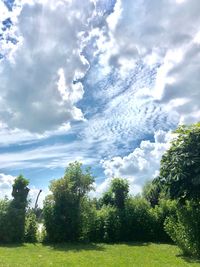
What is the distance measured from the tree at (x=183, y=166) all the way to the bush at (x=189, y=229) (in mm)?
468

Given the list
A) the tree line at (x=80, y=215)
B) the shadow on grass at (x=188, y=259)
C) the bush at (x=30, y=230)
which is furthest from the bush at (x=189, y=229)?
the bush at (x=30, y=230)

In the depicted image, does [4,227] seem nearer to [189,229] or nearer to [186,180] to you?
[189,229]

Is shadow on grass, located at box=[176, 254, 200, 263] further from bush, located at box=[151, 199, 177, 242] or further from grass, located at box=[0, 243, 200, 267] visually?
bush, located at box=[151, 199, 177, 242]

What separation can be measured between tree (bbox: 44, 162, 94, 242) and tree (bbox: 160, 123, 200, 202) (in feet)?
34.0

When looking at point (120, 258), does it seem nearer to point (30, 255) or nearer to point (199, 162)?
point (30, 255)

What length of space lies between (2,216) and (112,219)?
810 centimetres

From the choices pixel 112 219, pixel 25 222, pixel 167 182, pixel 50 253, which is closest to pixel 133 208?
pixel 112 219

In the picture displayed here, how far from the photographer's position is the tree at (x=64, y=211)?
25297 millimetres

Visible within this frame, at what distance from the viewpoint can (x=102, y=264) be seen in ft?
50.2

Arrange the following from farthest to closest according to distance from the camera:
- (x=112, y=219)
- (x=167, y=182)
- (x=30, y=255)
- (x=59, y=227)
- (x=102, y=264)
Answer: (x=112, y=219), (x=59, y=227), (x=30, y=255), (x=167, y=182), (x=102, y=264)

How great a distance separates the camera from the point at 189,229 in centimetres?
1617

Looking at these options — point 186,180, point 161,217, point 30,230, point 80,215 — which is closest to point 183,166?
point 186,180

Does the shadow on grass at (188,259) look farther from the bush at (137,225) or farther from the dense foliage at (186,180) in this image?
the bush at (137,225)

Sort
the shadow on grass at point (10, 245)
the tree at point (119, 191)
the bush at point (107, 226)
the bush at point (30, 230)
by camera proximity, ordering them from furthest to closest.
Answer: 1. the tree at point (119, 191)
2. the bush at point (107, 226)
3. the bush at point (30, 230)
4. the shadow on grass at point (10, 245)
